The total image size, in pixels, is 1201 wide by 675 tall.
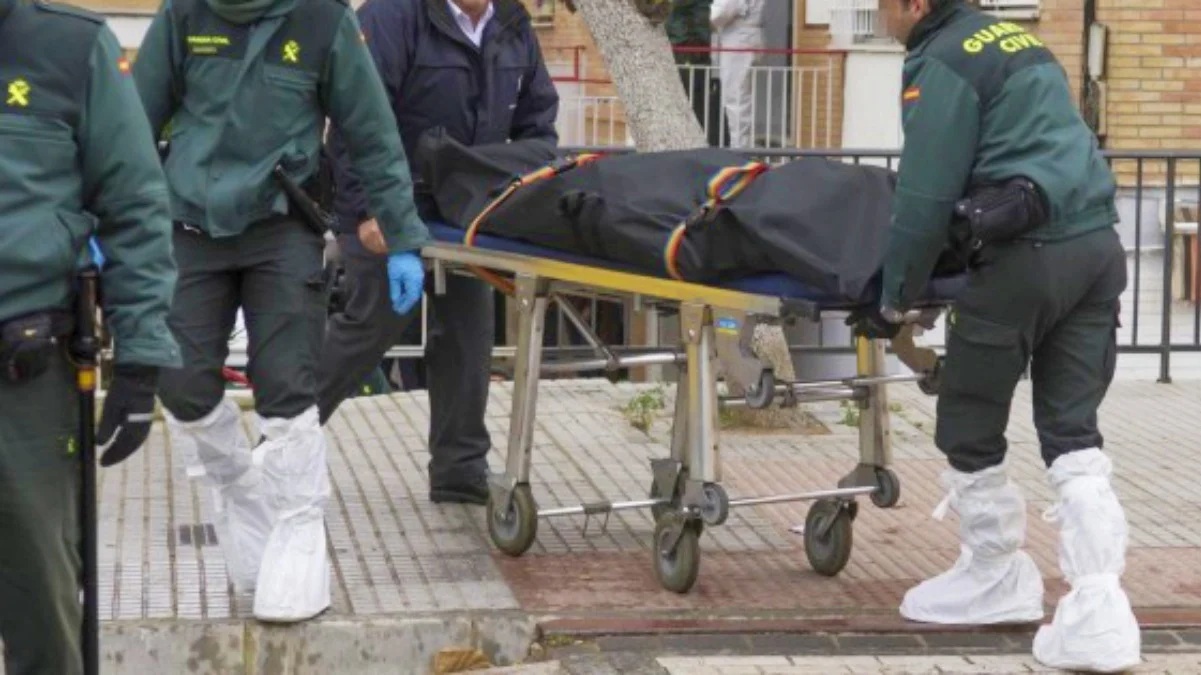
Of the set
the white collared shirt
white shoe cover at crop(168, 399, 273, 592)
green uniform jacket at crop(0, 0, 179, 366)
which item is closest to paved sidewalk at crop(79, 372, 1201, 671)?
white shoe cover at crop(168, 399, 273, 592)

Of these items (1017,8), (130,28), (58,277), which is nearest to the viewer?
(58,277)

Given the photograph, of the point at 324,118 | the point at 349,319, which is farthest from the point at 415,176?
the point at 324,118

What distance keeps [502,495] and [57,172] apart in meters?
3.17

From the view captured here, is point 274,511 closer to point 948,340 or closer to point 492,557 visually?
point 492,557

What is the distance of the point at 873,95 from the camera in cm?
1934

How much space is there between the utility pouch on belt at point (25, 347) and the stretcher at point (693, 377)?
2.39 m

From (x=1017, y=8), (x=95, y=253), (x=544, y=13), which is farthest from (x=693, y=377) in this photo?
(x=544, y=13)

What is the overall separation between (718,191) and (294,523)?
59.8 inches

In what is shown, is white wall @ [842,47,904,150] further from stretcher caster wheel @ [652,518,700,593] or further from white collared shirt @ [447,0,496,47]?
stretcher caster wheel @ [652,518,700,593]

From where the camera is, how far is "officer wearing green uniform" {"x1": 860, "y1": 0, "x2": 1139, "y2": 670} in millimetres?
6602

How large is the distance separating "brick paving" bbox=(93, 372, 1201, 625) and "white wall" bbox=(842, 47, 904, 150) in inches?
330

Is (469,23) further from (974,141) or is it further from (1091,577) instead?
(1091,577)

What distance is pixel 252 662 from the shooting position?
275 inches

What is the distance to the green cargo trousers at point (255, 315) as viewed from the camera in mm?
7020
